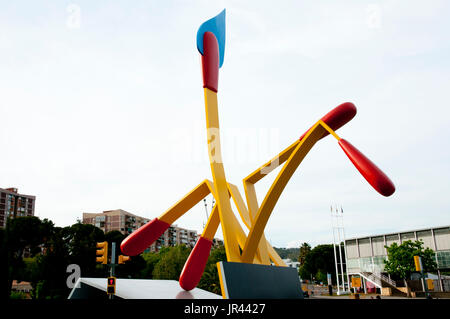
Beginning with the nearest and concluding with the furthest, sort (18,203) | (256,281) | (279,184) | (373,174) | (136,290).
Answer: (373,174), (256,281), (279,184), (136,290), (18,203)

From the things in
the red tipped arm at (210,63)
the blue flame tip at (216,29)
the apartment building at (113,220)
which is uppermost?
the apartment building at (113,220)

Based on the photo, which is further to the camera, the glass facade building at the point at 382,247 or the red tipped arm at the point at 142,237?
the glass facade building at the point at 382,247

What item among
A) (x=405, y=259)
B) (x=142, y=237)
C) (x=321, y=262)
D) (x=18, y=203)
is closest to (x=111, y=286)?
(x=142, y=237)

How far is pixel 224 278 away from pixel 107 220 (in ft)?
324

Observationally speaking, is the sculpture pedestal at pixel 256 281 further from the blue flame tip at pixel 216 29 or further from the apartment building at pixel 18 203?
the apartment building at pixel 18 203

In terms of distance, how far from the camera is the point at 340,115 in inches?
446

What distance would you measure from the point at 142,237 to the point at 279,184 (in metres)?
5.48

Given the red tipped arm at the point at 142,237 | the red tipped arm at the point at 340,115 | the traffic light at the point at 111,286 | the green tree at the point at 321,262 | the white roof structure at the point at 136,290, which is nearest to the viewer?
the red tipped arm at the point at 340,115

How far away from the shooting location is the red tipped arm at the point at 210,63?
1367 cm

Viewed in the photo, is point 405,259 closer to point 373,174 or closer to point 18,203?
point 373,174

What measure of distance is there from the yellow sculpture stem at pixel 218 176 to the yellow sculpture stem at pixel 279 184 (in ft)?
1.70

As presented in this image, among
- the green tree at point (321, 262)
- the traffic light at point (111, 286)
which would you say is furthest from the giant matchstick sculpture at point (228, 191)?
the green tree at point (321, 262)
